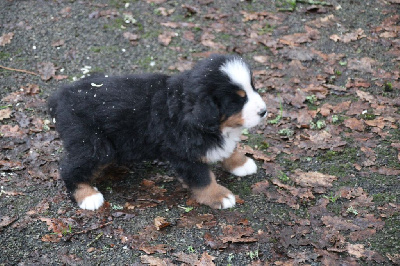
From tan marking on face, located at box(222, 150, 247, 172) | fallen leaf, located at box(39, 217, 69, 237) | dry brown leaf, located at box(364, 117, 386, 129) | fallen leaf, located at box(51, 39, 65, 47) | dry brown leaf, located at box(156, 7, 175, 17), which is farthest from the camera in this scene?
dry brown leaf, located at box(156, 7, 175, 17)

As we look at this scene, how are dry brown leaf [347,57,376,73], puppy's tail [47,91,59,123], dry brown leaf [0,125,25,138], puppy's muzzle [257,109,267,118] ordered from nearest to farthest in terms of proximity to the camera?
puppy's muzzle [257,109,267,118], puppy's tail [47,91,59,123], dry brown leaf [0,125,25,138], dry brown leaf [347,57,376,73]

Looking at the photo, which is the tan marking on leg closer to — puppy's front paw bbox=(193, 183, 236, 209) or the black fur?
the black fur

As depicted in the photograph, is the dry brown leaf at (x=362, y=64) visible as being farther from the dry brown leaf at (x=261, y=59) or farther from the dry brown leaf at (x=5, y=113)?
the dry brown leaf at (x=5, y=113)

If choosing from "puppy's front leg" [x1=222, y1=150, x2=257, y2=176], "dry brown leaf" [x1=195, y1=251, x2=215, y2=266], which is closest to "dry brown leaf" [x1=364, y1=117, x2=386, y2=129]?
"puppy's front leg" [x1=222, y1=150, x2=257, y2=176]

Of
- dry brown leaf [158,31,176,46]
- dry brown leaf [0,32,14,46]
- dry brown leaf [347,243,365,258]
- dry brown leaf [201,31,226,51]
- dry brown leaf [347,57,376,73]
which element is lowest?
dry brown leaf [0,32,14,46]

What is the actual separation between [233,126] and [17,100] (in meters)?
3.36

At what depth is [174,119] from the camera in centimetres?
485

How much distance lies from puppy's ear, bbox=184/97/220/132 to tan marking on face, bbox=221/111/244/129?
8 cm

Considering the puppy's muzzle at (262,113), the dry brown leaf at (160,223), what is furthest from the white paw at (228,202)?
the puppy's muzzle at (262,113)

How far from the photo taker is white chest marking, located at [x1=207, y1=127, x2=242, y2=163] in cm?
489

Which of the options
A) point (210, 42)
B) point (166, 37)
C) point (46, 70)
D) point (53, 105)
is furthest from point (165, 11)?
point (53, 105)

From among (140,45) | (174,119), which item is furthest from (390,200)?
(140,45)

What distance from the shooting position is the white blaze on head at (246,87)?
4.55 meters

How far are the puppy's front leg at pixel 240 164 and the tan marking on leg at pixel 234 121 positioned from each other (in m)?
0.75
